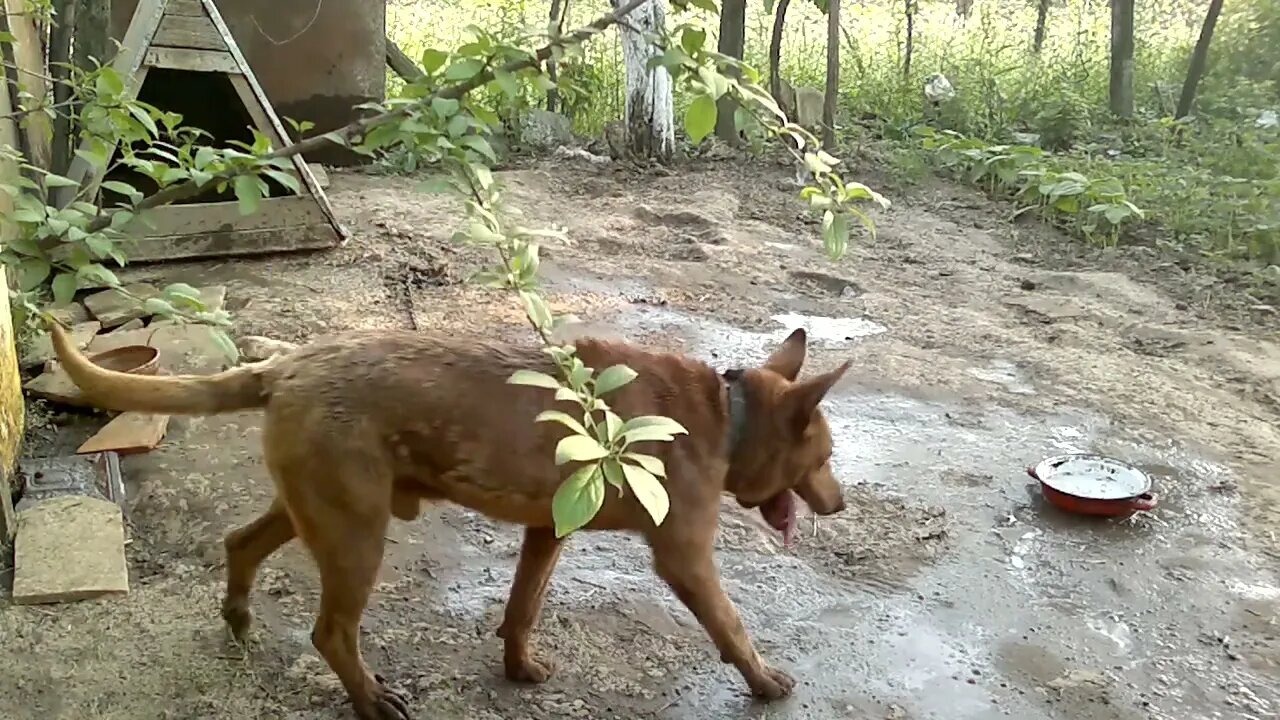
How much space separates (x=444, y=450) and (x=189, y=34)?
15.2ft

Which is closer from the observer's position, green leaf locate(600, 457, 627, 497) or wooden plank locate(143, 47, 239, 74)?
green leaf locate(600, 457, 627, 497)

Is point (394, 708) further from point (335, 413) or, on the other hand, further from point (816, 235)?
point (816, 235)

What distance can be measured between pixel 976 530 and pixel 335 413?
2653mm

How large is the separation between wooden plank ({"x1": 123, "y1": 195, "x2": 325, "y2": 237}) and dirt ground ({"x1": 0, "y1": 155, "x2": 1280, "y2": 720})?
0.24m

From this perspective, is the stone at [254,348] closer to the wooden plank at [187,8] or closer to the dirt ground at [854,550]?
the dirt ground at [854,550]

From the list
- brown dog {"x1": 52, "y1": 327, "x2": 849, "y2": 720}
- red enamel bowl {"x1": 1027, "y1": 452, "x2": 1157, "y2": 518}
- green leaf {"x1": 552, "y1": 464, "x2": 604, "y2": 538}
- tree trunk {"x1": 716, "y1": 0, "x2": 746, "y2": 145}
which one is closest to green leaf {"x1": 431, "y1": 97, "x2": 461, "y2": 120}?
brown dog {"x1": 52, "y1": 327, "x2": 849, "y2": 720}

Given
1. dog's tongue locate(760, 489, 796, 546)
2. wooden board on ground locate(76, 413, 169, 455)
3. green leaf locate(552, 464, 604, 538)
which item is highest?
green leaf locate(552, 464, 604, 538)

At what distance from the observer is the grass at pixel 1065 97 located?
841 centimetres

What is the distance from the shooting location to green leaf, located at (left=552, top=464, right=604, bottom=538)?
1.74m

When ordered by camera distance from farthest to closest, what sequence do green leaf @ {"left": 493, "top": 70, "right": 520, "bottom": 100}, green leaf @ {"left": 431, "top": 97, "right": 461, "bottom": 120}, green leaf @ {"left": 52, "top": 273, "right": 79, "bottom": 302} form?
green leaf @ {"left": 52, "top": 273, "right": 79, "bottom": 302}, green leaf @ {"left": 431, "top": 97, "right": 461, "bottom": 120}, green leaf @ {"left": 493, "top": 70, "right": 520, "bottom": 100}

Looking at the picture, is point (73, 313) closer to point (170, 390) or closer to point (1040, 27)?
point (170, 390)

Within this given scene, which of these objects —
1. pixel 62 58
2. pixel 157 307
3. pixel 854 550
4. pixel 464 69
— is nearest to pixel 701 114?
pixel 464 69

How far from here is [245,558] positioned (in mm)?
3346

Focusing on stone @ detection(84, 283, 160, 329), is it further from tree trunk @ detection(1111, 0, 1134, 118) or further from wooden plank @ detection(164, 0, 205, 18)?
tree trunk @ detection(1111, 0, 1134, 118)
